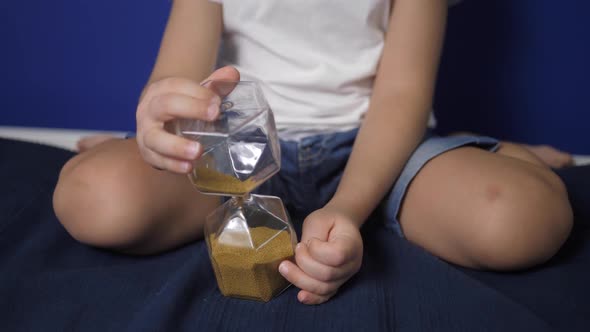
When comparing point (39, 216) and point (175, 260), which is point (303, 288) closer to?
point (175, 260)

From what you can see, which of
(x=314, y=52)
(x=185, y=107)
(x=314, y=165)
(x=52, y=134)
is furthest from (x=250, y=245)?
(x=52, y=134)

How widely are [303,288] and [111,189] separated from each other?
266 mm

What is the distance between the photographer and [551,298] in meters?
0.67

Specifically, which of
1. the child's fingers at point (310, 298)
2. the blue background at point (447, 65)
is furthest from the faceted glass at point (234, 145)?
the blue background at point (447, 65)

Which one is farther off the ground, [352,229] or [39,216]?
[352,229]

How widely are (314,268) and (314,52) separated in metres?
0.38

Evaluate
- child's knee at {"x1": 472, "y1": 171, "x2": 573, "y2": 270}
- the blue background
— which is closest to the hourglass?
child's knee at {"x1": 472, "y1": 171, "x2": 573, "y2": 270}

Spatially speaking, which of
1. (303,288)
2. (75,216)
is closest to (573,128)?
(303,288)

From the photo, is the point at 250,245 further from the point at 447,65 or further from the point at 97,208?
the point at 447,65

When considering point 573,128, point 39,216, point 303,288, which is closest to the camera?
point 303,288

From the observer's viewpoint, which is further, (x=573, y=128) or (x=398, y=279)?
(x=573, y=128)

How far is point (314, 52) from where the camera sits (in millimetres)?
878

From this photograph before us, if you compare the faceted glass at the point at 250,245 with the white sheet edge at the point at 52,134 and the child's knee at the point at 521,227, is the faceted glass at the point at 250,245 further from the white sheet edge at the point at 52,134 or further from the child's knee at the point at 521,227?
the white sheet edge at the point at 52,134

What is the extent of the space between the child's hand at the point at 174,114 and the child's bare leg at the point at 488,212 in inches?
12.3
